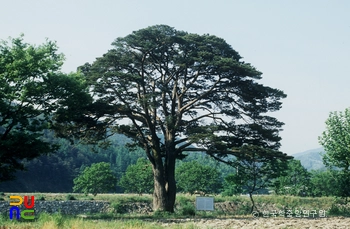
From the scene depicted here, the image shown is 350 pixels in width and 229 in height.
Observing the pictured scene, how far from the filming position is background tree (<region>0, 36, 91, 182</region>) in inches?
767

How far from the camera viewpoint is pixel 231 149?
24.0 m

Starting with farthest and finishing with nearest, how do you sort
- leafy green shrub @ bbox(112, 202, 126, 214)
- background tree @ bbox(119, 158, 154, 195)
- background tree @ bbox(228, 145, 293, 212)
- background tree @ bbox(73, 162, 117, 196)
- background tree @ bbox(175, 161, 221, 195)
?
1. background tree @ bbox(119, 158, 154, 195)
2. background tree @ bbox(175, 161, 221, 195)
3. background tree @ bbox(73, 162, 117, 196)
4. leafy green shrub @ bbox(112, 202, 126, 214)
5. background tree @ bbox(228, 145, 293, 212)

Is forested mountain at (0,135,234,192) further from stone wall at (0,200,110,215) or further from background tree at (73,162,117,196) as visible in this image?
stone wall at (0,200,110,215)

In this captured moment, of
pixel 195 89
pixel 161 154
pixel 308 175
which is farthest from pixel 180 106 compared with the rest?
pixel 308 175

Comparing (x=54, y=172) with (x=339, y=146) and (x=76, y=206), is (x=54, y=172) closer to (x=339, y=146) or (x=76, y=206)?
(x=76, y=206)

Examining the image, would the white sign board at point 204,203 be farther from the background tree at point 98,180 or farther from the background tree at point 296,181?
the background tree at point 296,181

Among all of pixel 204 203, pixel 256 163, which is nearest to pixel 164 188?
pixel 204 203

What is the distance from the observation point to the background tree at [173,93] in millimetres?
24203

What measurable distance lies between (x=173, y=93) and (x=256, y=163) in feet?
22.2

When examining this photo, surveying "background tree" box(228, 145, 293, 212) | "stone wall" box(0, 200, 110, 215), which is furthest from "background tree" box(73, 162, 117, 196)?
"background tree" box(228, 145, 293, 212)

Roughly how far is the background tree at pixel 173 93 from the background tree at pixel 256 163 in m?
1.09

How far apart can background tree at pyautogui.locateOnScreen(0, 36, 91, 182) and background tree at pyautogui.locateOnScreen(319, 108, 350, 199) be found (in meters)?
16.3

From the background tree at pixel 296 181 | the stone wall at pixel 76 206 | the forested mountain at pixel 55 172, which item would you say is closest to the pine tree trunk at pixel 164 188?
the stone wall at pixel 76 206

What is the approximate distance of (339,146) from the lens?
26797 mm
